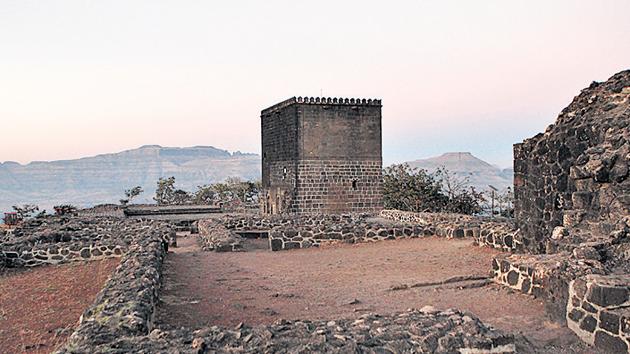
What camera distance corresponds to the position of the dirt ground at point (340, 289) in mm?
6586

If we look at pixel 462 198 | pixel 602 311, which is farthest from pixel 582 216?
pixel 462 198

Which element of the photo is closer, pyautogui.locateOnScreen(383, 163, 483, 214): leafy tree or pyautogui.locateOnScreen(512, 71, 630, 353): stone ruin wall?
pyautogui.locateOnScreen(512, 71, 630, 353): stone ruin wall

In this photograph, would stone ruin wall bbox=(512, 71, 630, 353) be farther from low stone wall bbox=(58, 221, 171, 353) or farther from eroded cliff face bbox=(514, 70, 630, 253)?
low stone wall bbox=(58, 221, 171, 353)

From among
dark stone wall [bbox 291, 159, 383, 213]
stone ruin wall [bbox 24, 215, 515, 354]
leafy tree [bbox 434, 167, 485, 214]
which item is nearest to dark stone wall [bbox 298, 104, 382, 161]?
dark stone wall [bbox 291, 159, 383, 213]

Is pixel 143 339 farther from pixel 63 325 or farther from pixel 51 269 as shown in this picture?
pixel 51 269

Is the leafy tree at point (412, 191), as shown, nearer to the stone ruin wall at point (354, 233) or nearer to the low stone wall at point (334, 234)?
the stone ruin wall at point (354, 233)

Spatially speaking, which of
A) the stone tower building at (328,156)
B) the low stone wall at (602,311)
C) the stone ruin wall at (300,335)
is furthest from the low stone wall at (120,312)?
the stone tower building at (328,156)

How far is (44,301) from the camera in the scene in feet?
27.1

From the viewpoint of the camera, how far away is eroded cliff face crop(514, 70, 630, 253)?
7.80 m

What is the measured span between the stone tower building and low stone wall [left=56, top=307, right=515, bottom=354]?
72.2 ft

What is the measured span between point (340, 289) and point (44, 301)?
445 cm

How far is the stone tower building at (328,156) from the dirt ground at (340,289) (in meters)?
14.5

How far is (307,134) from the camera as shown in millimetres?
27234

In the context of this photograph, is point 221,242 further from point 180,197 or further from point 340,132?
point 180,197
